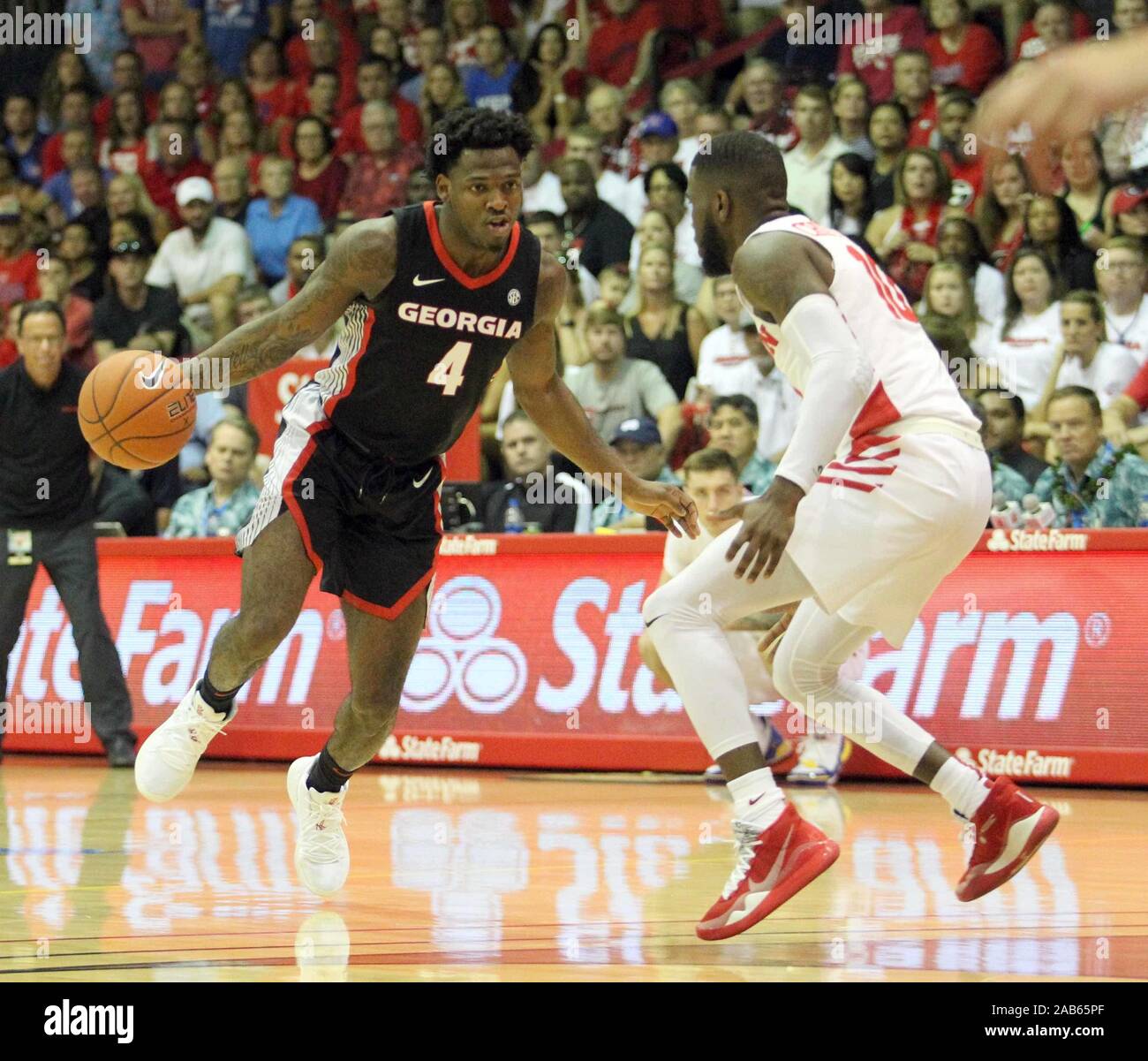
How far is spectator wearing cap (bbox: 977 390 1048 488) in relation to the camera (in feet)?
35.2

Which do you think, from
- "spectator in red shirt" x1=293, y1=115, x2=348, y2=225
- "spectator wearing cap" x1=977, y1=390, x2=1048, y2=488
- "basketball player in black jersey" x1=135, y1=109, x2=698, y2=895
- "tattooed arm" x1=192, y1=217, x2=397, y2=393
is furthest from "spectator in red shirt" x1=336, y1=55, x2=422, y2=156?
"tattooed arm" x1=192, y1=217, x2=397, y2=393

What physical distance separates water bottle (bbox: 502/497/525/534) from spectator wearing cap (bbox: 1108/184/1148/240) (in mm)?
4009

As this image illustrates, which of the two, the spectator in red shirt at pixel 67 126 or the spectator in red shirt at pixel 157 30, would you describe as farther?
the spectator in red shirt at pixel 157 30

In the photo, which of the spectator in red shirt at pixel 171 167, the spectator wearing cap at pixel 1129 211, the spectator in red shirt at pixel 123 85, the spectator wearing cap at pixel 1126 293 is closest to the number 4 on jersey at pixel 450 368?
the spectator wearing cap at pixel 1126 293

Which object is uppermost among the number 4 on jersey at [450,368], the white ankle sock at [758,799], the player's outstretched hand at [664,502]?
the number 4 on jersey at [450,368]

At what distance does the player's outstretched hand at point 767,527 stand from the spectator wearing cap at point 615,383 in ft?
23.9

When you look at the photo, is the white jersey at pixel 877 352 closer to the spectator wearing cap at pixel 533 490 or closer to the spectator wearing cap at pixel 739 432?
the spectator wearing cap at pixel 739 432

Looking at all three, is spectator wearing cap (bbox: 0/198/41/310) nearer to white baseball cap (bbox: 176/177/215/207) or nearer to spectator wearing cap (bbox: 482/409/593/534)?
white baseball cap (bbox: 176/177/215/207)

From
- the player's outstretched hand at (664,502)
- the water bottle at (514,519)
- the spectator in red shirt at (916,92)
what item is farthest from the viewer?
the spectator in red shirt at (916,92)

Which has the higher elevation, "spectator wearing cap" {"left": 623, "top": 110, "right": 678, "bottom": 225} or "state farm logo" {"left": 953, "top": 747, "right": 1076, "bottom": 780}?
"spectator wearing cap" {"left": 623, "top": 110, "right": 678, "bottom": 225}

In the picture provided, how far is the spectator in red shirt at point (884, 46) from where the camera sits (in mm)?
13781

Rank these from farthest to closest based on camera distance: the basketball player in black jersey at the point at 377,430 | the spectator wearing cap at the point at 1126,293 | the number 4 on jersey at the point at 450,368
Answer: the spectator wearing cap at the point at 1126,293
the number 4 on jersey at the point at 450,368
the basketball player in black jersey at the point at 377,430

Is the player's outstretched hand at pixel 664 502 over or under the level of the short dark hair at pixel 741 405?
over
